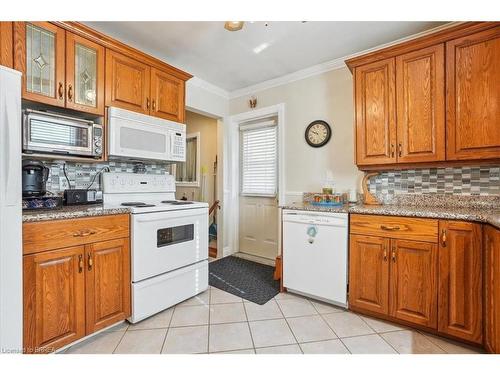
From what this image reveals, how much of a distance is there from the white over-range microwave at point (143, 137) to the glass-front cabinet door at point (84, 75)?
0.48 ft

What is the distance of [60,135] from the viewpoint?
1716mm

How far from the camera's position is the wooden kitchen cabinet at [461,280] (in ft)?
4.90

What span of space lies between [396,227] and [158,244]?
6.03 ft

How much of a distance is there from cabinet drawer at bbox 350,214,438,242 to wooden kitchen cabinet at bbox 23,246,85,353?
200 cm

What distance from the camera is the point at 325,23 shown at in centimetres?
203

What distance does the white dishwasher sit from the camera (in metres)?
2.00

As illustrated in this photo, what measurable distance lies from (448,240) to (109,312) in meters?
2.36

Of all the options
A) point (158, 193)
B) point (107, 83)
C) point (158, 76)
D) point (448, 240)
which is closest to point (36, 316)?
point (158, 193)

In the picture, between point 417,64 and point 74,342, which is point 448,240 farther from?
point 74,342

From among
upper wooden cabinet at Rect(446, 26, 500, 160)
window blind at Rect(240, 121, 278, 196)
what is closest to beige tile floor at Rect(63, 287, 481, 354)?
upper wooden cabinet at Rect(446, 26, 500, 160)

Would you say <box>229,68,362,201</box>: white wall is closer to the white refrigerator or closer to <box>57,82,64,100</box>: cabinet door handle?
<box>57,82,64,100</box>: cabinet door handle

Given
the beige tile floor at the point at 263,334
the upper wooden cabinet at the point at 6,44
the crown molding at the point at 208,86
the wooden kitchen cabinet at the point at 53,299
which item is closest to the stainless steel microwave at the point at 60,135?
the upper wooden cabinet at the point at 6,44

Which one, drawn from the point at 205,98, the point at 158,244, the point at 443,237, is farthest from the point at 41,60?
the point at 443,237

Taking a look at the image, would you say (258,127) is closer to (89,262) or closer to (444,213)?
(444,213)
